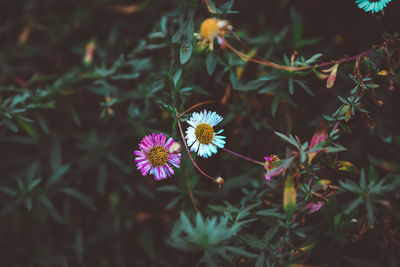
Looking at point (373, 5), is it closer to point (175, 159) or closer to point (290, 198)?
point (290, 198)

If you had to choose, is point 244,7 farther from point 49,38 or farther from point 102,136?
point 49,38

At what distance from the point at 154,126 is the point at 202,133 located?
14.5 inches

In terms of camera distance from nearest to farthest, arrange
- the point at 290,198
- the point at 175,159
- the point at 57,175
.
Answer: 1. the point at 290,198
2. the point at 175,159
3. the point at 57,175

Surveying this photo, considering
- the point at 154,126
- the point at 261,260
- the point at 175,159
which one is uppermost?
the point at 154,126

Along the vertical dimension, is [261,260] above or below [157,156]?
below

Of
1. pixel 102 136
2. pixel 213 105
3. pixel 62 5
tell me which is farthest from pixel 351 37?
pixel 62 5

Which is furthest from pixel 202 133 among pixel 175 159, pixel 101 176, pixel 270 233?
pixel 101 176

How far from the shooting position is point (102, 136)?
1.39 m

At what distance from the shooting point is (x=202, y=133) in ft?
2.91

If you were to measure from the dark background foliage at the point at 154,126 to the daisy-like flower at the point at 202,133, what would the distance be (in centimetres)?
12

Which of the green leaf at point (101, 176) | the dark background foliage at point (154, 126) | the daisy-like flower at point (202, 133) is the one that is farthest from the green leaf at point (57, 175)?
the daisy-like flower at point (202, 133)

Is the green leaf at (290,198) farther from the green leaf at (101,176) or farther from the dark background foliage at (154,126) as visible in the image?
the green leaf at (101,176)

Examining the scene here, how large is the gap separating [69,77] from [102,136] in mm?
295

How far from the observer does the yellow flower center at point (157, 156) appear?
0.88m
